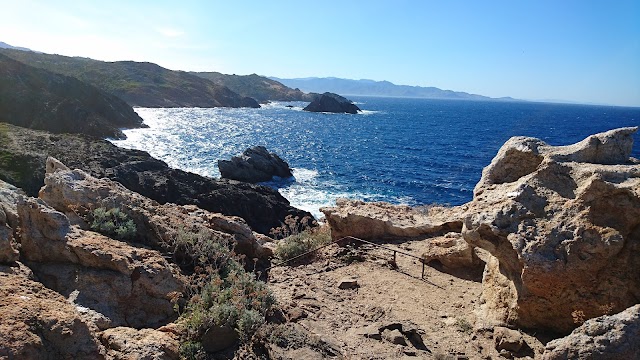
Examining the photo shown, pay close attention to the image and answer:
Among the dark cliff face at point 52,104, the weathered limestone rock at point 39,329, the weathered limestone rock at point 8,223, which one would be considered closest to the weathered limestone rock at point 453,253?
the weathered limestone rock at point 39,329

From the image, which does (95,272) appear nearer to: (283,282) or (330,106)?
(283,282)

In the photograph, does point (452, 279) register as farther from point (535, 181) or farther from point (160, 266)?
point (160, 266)

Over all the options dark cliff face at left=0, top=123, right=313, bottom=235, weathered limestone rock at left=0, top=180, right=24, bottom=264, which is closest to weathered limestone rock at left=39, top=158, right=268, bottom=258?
weathered limestone rock at left=0, top=180, right=24, bottom=264

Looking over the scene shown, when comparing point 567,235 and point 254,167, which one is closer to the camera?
point 567,235

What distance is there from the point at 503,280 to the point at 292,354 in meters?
4.57

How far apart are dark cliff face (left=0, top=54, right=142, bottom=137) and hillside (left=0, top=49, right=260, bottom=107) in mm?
40359

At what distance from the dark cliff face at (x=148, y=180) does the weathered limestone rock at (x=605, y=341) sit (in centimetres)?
2563

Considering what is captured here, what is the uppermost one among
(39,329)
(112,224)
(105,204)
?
(105,204)

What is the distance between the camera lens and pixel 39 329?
14.4ft

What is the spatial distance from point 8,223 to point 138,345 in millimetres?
2881

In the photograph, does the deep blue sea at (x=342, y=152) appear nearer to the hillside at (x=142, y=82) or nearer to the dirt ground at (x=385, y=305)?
the hillside at (x=142, y=82)

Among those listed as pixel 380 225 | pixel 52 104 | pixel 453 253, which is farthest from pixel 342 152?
pixel 453 253

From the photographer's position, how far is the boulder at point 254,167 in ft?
149

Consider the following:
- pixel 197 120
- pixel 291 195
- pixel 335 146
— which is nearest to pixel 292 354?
pixel 291 195
